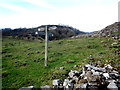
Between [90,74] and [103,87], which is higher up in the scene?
[90,74]

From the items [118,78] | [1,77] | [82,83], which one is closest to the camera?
[82,83]

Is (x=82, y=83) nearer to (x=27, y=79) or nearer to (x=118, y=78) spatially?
(x=118, y=78)

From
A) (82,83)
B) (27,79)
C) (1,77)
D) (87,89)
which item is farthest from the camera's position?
(1,77)

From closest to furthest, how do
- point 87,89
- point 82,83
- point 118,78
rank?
point 87,89 → point 82,83 → point 118,78

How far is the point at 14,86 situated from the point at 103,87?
7.18 meters

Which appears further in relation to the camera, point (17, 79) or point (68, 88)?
point (17, 79)

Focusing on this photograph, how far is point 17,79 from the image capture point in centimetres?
836

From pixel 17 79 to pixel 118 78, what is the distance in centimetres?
911

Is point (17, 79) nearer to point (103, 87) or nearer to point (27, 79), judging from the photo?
point (27, 79)

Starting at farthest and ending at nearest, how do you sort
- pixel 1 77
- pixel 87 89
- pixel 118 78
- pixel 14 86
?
pixel 1 77 < pixel 14 86 < pixel 118 78 < pixel 87 89

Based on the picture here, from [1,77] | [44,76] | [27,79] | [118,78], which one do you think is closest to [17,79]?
[27,79]

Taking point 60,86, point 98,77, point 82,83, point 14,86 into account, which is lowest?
point 14,86

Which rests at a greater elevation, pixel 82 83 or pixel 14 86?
pixel 82 83

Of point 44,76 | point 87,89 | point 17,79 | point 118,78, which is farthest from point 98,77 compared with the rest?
point 17,79
